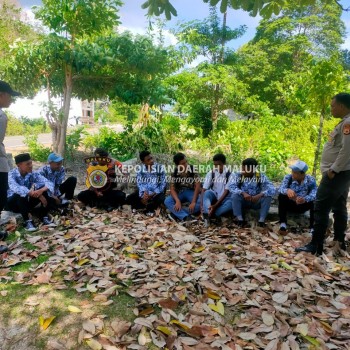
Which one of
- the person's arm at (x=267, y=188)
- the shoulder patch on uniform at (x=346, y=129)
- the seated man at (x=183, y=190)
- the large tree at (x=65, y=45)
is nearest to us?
the shoulder patch on uniform at (x=346, y=129)

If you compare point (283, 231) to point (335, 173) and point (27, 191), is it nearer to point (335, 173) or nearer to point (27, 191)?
point (335, 173)

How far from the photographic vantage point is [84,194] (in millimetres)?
4805

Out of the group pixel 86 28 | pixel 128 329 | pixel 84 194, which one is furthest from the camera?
pixel 86 28

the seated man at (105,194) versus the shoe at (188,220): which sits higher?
the seated man at (105,194)

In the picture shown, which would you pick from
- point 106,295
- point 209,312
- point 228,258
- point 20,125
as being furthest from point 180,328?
point 20,125

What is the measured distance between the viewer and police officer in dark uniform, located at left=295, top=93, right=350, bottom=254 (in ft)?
9.41

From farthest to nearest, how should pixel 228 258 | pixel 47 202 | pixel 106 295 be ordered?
1. pixel 47 202
2. pixel 228 258
3. pixel 106 295

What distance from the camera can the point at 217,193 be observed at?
14.8 feet

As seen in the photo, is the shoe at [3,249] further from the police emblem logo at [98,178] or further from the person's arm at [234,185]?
the person's arm at [234,185]

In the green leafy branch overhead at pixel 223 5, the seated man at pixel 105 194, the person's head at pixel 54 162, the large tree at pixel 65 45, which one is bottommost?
the seated man at pixel 105 194

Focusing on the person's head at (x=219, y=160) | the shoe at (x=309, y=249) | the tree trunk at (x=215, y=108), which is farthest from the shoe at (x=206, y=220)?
the tree trunk at (x=215, y=108)

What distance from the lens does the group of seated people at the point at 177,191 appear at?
3973 millimetres

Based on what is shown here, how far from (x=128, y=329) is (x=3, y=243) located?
79.6 inches

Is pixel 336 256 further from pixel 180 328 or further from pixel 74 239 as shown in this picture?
pixel 74 239
